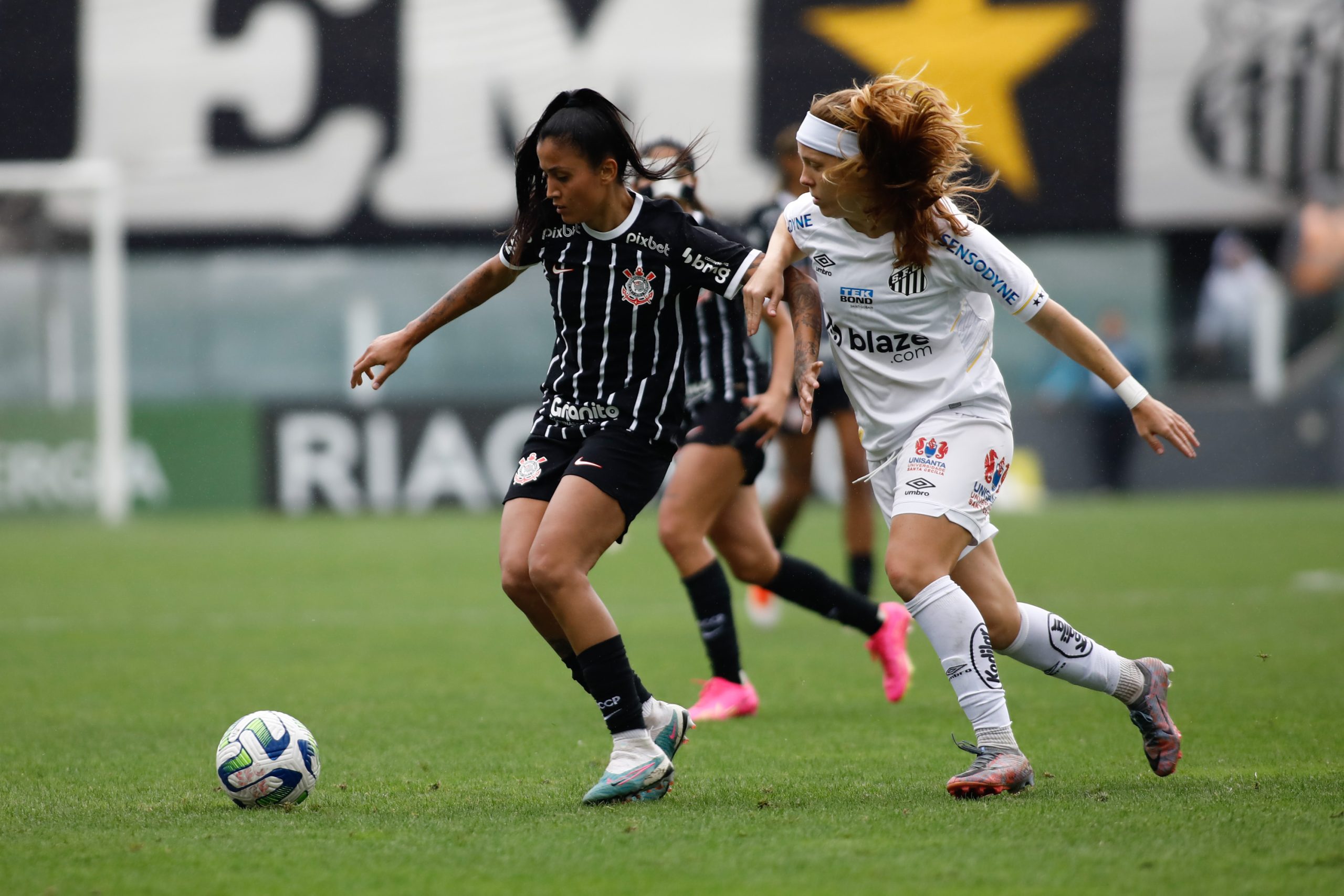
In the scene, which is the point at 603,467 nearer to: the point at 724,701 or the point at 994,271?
the point at 994,271

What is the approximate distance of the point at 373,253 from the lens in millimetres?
22000

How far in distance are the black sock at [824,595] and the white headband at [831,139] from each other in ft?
7.95

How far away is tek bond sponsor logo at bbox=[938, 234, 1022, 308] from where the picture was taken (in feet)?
14.2

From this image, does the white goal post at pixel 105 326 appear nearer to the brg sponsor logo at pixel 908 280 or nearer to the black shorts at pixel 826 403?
the black shorts at pixel 826 403

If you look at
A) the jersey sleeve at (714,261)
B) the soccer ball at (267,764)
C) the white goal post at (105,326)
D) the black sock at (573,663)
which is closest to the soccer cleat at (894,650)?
the black sock at (573,663)

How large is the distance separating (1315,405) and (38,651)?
50.3 feet

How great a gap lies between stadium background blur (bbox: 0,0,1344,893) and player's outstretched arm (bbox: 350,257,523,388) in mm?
1245

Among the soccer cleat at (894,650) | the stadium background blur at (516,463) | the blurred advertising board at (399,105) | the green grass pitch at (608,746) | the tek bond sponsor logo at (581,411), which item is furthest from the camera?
the blurred advertising board at (399,105)

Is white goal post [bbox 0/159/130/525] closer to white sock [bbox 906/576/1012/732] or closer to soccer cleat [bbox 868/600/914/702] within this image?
soccer cleat [bbox 868/600/914/702]

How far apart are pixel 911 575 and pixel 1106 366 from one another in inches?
29.8

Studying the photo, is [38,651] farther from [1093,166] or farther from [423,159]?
[1093,166]

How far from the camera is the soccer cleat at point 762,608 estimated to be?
29.0 feet

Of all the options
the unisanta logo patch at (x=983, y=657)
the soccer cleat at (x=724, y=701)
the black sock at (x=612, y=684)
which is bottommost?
the soccer cleat at (x=724, y=701)

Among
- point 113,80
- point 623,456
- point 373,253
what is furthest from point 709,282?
point 113,80
